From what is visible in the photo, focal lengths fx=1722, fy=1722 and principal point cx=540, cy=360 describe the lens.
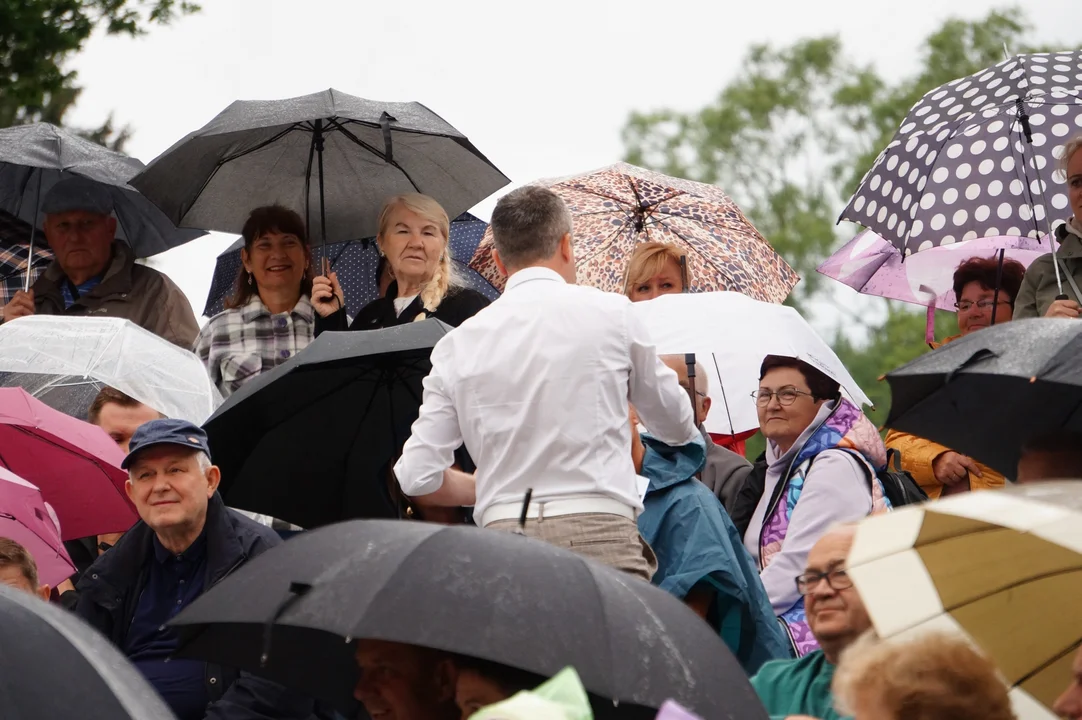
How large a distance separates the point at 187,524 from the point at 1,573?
0.70m

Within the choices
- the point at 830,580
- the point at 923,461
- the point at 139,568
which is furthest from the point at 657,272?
the point at 830,580

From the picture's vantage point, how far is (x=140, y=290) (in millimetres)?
8445

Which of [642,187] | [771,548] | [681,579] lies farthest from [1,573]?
[642,187]

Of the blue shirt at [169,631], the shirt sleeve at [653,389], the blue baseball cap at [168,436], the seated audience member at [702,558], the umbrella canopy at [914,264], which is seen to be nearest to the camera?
the shirt sleeve at [653,389]

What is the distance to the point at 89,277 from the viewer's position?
8.46 metres

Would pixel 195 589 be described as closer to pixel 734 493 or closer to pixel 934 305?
pixel 734 493

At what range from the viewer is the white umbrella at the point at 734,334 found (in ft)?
22.4

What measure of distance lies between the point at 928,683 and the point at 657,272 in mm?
4020

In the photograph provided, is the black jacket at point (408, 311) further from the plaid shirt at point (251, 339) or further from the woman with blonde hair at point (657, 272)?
the woman with blonde hair at point (657, 272)

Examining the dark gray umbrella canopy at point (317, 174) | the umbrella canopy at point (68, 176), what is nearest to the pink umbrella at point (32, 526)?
the dark gray umbrella canopy at point (317, 174)

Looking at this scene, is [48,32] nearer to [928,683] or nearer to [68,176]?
[68,176]

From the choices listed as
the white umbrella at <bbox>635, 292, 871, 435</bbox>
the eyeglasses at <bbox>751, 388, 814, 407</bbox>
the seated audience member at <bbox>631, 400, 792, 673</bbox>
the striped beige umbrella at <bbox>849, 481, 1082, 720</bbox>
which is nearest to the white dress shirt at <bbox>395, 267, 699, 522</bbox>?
the seated audience member at <bbox>631, 400, 792, 673</bbox>

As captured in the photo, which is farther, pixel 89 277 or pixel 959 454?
pixel 89 277

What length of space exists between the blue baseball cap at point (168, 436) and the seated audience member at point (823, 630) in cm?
232
